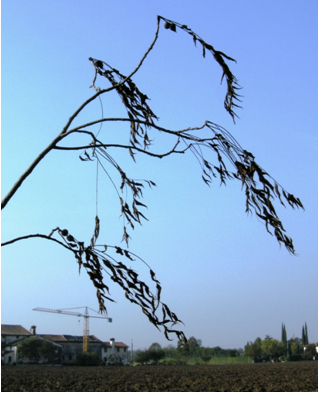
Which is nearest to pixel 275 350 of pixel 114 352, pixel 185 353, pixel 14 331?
pixel 185 353

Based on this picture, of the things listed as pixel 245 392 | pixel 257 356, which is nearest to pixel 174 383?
pixel 245 392

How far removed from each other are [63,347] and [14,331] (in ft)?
29.4

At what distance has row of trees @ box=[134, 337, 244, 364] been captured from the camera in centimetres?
6719

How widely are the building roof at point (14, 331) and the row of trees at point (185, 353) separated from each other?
52.1ft

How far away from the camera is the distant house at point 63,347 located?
198ft

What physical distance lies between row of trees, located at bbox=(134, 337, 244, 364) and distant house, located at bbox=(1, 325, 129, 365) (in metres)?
3.41

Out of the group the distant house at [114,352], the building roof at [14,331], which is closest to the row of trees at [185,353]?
the distant house at [114,352]

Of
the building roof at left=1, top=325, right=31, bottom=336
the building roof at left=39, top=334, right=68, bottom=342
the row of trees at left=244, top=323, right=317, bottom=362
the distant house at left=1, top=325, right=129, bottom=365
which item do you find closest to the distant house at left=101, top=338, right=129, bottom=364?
the distant house at left=1, top=325, right=129, bottom=365

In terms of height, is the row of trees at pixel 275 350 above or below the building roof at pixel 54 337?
below

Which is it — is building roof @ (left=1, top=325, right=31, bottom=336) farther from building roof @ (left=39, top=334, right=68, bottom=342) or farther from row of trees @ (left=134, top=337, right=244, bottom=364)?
row of trees @ (left=134, top=337, right=244, bottom=364)

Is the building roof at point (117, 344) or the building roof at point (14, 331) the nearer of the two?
the building roof at point (14, 331)

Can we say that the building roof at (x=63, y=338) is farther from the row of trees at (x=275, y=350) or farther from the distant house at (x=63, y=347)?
the row of trees at (x=275, y=350)

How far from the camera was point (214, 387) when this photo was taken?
22188 mm

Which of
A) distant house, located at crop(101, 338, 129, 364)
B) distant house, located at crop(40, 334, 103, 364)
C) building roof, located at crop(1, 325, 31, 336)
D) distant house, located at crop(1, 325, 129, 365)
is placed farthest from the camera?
distant house, located at crop(101, 338, 129, 364)
